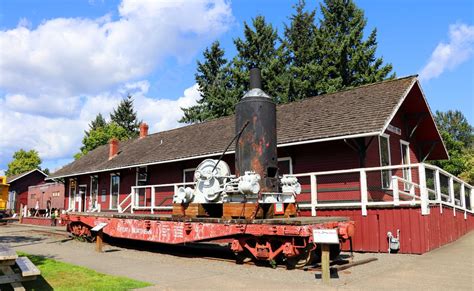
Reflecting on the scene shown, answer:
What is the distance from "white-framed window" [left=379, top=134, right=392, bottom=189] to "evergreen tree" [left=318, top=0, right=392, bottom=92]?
18.8 meters

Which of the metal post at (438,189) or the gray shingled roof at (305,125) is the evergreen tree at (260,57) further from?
the metal post at (438,189)

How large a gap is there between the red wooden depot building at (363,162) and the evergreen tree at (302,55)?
52.0ft

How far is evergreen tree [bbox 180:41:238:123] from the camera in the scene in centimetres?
3941

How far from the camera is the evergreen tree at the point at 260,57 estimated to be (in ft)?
123

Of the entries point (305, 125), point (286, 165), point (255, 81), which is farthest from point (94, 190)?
point (255, 81)

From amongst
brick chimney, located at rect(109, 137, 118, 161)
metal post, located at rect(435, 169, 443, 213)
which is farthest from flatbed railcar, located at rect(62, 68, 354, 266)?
brick chimney, located at rect(109, 137, 118, 161)

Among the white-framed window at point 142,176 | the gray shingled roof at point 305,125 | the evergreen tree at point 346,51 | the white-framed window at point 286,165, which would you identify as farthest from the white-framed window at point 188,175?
the evergreen tree at point 346,51

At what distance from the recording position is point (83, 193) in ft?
88.6

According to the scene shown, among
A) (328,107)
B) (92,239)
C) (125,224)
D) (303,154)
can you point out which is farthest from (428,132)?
(92,239)

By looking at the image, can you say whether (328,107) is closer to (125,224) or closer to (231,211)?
(231,211)

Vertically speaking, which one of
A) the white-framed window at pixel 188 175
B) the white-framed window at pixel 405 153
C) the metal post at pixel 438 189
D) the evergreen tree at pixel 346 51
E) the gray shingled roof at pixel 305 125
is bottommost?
the metal post at pixel 438 189

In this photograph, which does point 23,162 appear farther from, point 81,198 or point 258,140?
point 258,140

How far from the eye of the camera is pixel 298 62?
1569 inches

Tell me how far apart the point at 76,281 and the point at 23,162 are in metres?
76.4
